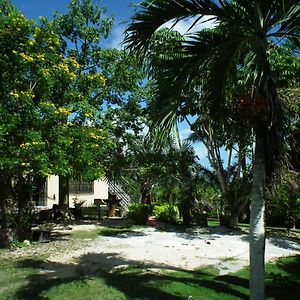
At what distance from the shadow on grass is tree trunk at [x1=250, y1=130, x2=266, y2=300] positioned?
1.50 m

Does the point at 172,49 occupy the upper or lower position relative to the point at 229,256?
upper

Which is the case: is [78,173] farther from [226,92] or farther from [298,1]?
[298,1]

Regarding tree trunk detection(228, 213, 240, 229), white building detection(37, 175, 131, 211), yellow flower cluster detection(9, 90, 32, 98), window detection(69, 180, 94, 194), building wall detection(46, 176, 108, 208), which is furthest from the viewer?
window detection(69, 180, 94, 194)

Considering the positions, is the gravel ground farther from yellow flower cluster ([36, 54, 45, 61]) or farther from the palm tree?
yellow flower cluster ([36, 54, 45, 61])

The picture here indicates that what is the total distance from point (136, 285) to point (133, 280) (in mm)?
437

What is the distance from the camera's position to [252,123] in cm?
616

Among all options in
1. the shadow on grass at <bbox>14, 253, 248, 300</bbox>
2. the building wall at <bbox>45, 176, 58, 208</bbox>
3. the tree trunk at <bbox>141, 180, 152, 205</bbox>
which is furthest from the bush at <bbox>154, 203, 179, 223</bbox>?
the shadow on grass at <bbox>14, 253, 248, 300</bbox>

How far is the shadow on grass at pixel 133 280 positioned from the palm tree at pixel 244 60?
1.99 m

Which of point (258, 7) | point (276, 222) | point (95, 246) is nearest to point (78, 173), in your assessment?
point (95, 246)

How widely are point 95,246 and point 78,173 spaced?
2293mm

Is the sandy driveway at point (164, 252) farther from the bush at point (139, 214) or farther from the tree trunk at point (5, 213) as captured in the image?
the bush at point (139, 214)

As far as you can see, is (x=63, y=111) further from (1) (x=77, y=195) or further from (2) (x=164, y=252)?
(1) (x=77, y=195)

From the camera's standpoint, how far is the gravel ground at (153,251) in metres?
10.5

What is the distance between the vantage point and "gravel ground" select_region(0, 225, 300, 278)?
34.5 feet
